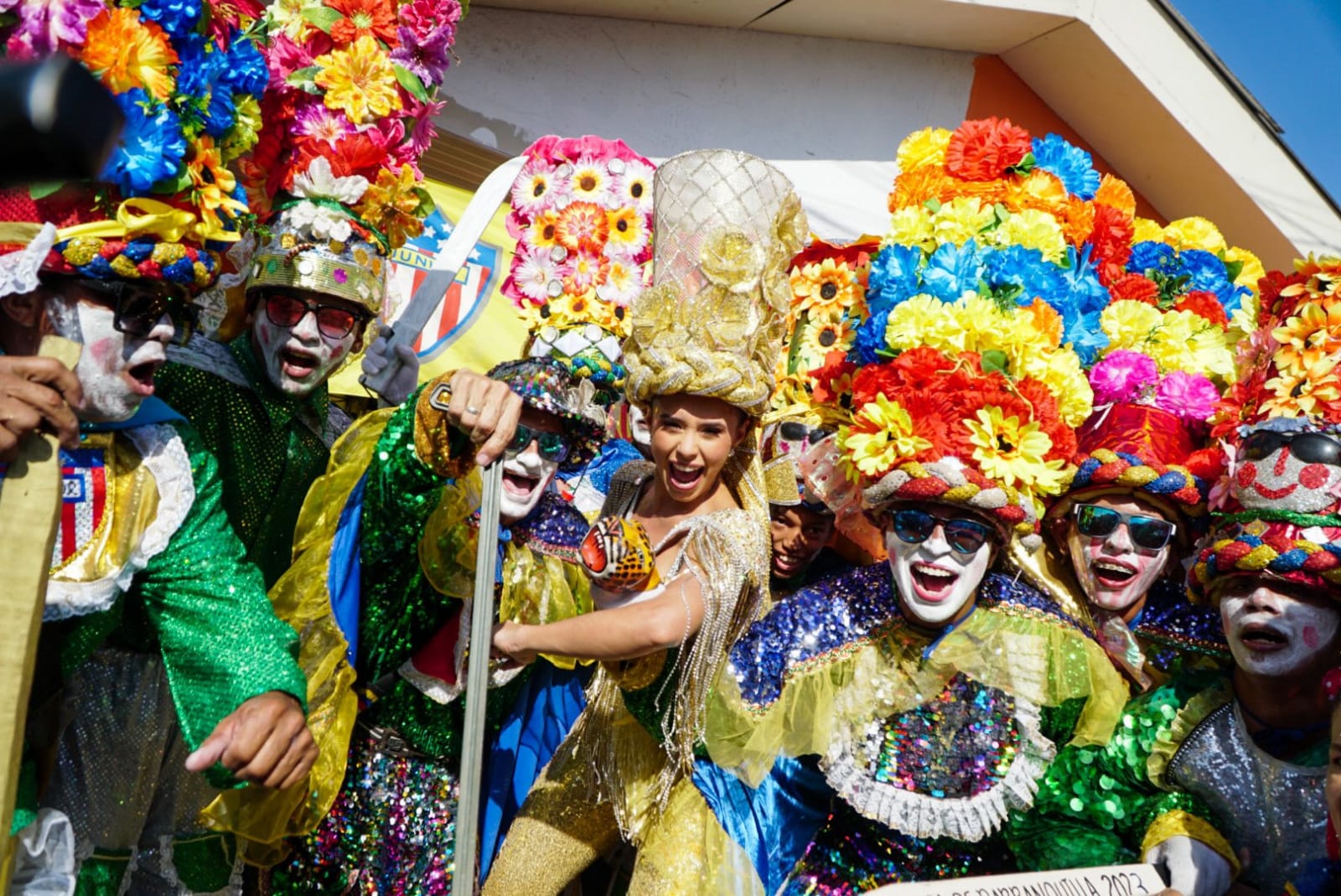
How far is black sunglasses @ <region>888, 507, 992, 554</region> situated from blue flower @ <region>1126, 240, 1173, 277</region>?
1090 millimetres

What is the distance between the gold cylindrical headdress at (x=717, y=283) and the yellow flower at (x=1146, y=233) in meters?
1.08

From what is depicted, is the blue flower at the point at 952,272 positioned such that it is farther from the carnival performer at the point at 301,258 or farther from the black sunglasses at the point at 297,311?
the black sunglasses at the point at 297,311

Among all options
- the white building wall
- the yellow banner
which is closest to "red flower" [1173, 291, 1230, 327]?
the yellow banner

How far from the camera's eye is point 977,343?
3531 millimetres

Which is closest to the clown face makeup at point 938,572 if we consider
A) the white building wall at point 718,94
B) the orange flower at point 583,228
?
the orange flower at point 583,228

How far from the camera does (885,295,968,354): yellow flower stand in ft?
11.5

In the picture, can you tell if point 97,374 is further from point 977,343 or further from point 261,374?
point 977,343

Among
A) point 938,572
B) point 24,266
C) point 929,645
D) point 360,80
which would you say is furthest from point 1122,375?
point 24,266

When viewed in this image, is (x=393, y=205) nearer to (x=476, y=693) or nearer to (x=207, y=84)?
(x=207, y=84)

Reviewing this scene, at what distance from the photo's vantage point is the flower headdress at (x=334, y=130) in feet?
12.5

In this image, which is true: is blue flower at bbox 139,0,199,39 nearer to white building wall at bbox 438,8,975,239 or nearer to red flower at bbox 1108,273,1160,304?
red flower at bbox 1108,273,1160,304

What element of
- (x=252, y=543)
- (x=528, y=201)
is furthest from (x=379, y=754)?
(x=528, y=201)

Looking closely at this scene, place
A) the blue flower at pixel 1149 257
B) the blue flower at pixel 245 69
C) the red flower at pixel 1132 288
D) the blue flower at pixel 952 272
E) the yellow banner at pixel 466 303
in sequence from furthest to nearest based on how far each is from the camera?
1. the yellow banner at pixel 466 303
2. the blue flower at pixel 1149 257
3. the red flower at pixel 1132 288
4. the blue flower at pixel 952 272
5. the blue flower at pixel 245 69

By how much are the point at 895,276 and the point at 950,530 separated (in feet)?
2.30
